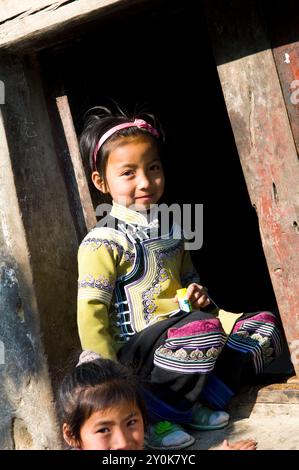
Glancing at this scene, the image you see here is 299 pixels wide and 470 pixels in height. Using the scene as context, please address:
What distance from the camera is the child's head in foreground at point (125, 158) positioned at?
3.28 meters

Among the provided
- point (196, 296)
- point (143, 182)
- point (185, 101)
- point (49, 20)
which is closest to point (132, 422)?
point (196, 296)

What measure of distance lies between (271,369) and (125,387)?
1782 millimetres

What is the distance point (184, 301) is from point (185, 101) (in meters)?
2.25

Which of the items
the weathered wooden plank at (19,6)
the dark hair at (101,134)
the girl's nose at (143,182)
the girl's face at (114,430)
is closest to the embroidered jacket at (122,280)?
the girl's nose at (143,182)

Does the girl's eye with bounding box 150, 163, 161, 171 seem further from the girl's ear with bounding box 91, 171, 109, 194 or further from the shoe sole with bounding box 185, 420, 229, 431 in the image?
the shoe sole with bounding box 185, 420, 229, 431

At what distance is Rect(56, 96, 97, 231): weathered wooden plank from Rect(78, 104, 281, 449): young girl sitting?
0.15 feet

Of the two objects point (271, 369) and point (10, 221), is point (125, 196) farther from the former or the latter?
point (271, 369)

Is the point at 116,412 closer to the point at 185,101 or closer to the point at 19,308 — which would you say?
the point at 19,308

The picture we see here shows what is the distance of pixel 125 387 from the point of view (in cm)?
257

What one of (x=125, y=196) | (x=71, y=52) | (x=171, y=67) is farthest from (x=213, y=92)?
(x=125, y=196)

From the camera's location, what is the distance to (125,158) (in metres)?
3.28

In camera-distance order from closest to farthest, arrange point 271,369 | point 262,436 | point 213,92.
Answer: point 262,436, point 271,369, point 213,92

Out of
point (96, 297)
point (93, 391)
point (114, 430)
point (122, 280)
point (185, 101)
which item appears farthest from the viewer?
point (185, 101)

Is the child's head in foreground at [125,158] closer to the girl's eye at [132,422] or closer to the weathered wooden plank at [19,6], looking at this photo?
the weathered wooden plank at [19,6]
